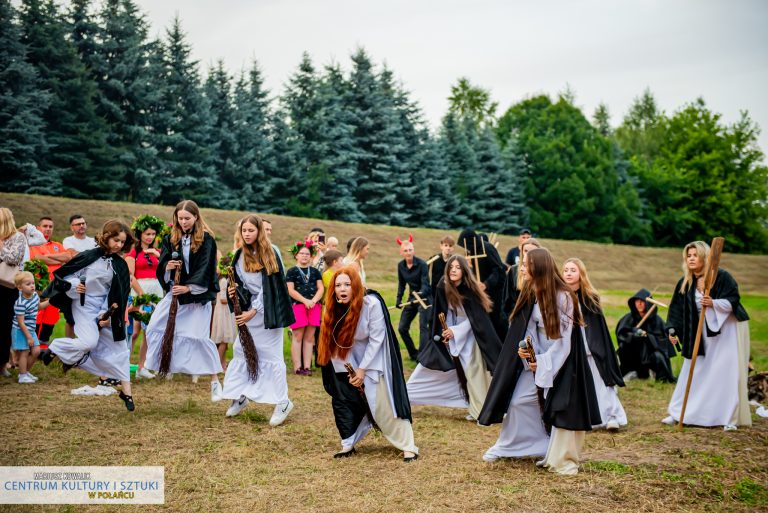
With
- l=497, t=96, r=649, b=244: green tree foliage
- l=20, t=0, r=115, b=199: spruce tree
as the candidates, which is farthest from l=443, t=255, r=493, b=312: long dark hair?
l=497, t=96, r=649, b=244: green tree foliage

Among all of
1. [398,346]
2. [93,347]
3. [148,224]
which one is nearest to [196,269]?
[93,347]

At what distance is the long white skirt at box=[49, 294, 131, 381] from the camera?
7.89 metres

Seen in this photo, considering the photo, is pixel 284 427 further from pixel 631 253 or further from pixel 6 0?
pixel 631 253

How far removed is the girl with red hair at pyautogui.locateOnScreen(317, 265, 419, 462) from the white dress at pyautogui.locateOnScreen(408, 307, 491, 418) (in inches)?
85.9

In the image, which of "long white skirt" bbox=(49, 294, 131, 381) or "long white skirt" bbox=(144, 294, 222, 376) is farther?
"long white skirt" bbox=(144, 294, 222, 376)

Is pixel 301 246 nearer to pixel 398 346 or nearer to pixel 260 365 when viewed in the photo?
pixel 260 365

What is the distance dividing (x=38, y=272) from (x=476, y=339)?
602cm

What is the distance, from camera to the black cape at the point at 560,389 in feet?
21.2

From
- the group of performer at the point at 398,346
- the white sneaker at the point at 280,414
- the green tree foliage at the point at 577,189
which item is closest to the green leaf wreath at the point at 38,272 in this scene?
the group of performer at the point at 398,346

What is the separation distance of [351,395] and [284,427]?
1.60 meters

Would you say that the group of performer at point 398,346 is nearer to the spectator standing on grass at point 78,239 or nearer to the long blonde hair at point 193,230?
the long blonde hair at point 193,230

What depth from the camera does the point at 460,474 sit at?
646cm

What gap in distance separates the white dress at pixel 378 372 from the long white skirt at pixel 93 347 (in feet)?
9.00

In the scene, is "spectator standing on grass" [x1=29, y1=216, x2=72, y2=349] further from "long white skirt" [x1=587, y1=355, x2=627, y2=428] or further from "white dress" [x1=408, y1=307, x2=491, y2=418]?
"long white skirt" [x1=587, y1=355, x2=627, y2=428]
